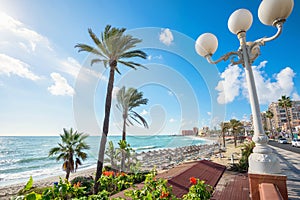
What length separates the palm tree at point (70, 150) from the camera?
1113 centimetres

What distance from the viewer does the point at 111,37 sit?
9820 millimetres

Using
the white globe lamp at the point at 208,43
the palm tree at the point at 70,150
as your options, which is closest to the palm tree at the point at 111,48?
the palm tree at the point at 70,150

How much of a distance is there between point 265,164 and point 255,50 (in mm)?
2015

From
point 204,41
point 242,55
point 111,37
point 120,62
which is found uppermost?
point 111,37

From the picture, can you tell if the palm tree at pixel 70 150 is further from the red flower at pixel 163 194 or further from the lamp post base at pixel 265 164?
the lamp post base at pixel 265 164

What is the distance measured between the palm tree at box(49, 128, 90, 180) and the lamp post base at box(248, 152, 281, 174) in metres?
11.7

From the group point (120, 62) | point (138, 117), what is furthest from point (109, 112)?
point (138, 117)

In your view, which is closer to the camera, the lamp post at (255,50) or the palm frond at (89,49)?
the lamp post at (255,50)

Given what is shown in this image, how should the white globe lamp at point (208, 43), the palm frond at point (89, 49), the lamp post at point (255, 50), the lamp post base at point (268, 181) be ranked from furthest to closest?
the palm frond at point (89, 49), the white globe lamp at point (208, 43), the lamp post at point (255, 50), the lamp post base at point (268, 181)

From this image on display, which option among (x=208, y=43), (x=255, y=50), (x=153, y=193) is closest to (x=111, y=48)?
(x=208, y=43)

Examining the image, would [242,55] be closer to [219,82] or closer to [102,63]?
[219,82]

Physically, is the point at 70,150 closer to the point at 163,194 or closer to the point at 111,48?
the point at 111,48

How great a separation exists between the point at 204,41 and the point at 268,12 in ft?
3.46

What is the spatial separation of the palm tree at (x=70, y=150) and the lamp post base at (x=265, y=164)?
38.4ft
